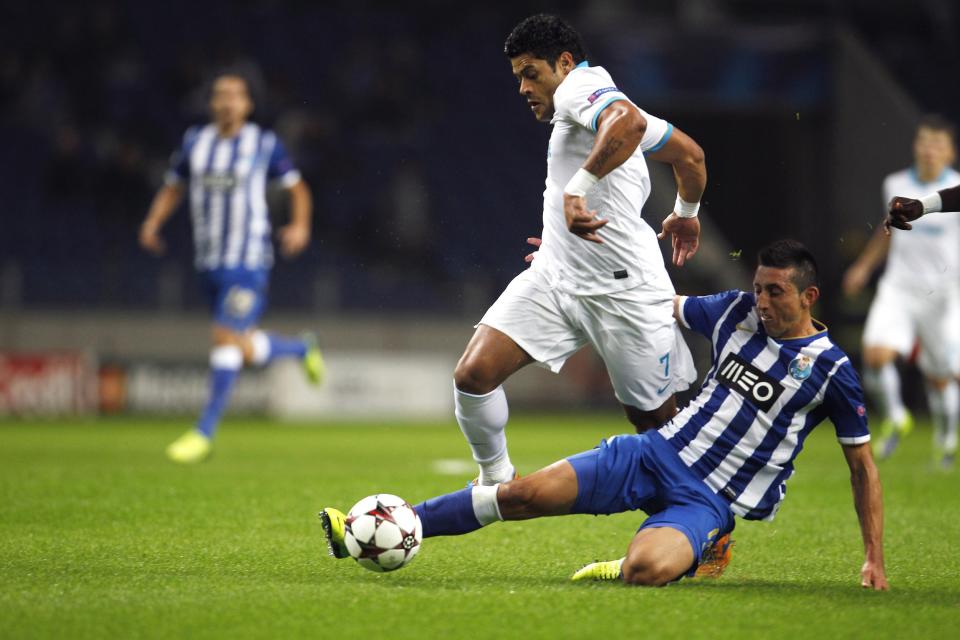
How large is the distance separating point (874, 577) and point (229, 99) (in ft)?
19.8

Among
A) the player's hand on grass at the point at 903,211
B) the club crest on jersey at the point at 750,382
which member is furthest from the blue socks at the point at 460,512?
the player's hand on grass at the point at 903,211

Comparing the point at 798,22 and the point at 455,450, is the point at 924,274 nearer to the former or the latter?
the point at 455,450

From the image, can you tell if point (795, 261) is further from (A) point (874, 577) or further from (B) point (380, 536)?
(B) point (380, 536)

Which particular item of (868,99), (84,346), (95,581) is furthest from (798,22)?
(95,581)

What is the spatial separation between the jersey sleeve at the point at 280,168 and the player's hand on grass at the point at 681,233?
4665 mm

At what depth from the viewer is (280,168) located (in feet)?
31.4

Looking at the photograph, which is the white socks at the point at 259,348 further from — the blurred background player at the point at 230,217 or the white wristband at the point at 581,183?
the white wristband at the point at 581,183

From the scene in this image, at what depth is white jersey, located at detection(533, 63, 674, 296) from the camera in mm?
5094

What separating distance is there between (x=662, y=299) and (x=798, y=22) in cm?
1918

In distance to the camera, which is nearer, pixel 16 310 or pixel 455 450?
pixel 455 450

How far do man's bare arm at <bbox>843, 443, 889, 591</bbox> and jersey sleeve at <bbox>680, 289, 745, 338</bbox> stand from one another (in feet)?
2.25

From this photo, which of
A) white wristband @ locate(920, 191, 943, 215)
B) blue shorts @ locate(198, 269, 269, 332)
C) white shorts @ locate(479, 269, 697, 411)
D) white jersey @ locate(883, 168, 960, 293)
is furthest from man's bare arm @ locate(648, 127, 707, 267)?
white jersey @ locate(883, 168, 960, 293)

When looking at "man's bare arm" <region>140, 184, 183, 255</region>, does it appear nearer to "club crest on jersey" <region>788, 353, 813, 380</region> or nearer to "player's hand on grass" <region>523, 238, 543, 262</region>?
"player's hand on grass" <region>523, 238, 543, 262</region>

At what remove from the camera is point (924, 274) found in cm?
978
